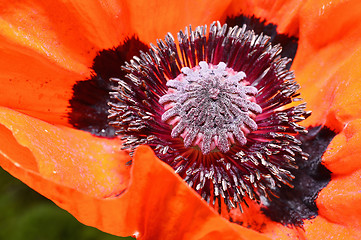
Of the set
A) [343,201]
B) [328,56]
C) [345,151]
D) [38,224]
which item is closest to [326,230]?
[343,201]

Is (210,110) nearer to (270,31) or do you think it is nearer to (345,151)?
(345,151)

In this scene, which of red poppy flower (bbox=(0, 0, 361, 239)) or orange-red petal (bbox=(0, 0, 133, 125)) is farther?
orange-red petal (bbox=(0, 0, 133, 125))

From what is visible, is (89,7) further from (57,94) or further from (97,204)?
(97,204)

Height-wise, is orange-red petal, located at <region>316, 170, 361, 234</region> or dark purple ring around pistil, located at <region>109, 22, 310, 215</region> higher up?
dark purple ring around pistil, located at <region>109, 22, 310, 215</region>

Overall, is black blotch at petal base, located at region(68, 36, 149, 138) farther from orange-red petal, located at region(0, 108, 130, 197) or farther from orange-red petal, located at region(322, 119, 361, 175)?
orange-red petal, located at region(322, 119, 361, 175)

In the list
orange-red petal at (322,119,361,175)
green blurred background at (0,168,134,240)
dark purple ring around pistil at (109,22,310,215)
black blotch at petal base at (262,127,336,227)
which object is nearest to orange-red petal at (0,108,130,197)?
dark purple ring around pistil at (109,22,310,215)

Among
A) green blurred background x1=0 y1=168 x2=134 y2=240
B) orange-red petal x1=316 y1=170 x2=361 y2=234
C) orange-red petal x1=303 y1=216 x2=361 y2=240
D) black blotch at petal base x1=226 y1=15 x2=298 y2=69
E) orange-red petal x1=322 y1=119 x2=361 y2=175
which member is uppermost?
black blotch at petal base x1=226 y1=15 x2=298 y2=69

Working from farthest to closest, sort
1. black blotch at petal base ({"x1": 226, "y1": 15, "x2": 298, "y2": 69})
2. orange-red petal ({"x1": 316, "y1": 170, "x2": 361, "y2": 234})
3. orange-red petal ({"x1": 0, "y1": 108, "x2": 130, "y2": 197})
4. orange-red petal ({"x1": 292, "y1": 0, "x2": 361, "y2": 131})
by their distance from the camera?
black blotch at petal base ({"x1": 226, "y1": 15, "x2": 298, "y2": 69}) < orange-red petal ({"x1": 292, "y1": 0, "x2": 361, "y2": 131}) < orange-red petal ({"x1": 316, "y1": 170, "x2": 361, "y2": 234}) < orange-red petal ({"x1": 0, "y1": 108, "x2": 130, "y2": 197})
